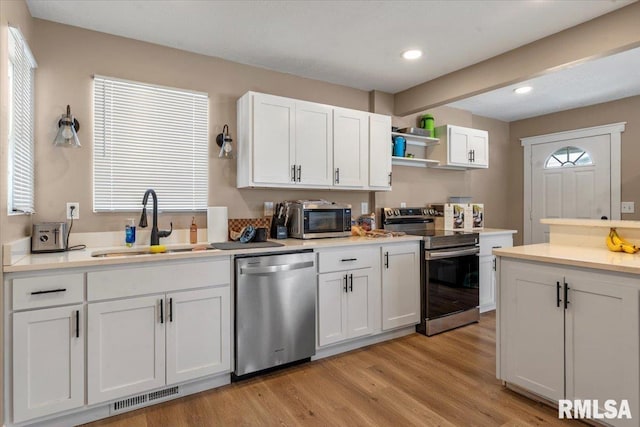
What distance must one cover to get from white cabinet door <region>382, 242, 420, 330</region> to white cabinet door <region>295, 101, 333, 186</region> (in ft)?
2.90

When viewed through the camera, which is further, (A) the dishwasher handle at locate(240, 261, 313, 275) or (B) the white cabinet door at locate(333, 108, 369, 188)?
(B) the white cabinet door at locate(333, 108, 369, 188)

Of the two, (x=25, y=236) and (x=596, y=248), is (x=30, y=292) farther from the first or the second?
(x=596, y=248)

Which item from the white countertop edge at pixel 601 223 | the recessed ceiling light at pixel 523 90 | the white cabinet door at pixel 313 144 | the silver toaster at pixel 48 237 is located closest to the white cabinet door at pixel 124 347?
the silver toaster at pixel 48 237

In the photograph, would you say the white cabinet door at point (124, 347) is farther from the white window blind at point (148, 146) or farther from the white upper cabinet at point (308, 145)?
the white upper cabinet at point (308, 145)

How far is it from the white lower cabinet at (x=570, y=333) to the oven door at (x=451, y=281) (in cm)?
100

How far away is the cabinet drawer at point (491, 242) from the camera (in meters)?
3.75

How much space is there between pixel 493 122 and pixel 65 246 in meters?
5.42

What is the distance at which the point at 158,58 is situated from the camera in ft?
8.93

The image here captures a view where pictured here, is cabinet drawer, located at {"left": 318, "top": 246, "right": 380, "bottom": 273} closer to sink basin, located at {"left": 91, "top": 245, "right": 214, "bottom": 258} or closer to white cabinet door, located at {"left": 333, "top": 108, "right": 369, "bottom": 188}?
white cabinet door, located at {"left": 333, "top": 108, "right": 369, "bottom": 188}

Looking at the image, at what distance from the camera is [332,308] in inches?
108

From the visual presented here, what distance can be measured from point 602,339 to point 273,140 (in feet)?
8.10

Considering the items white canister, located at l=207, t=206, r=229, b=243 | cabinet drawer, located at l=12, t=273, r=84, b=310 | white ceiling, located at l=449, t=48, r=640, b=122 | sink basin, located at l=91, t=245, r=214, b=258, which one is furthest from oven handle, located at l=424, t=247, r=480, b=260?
cabinet drawer, located at l=12, t=273, r=84, b=310

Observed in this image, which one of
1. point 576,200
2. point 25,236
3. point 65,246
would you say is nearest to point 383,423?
point 65,246

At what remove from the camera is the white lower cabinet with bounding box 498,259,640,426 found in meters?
1.69
